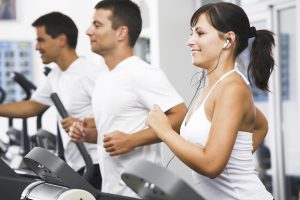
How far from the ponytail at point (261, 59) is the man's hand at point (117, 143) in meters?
0.75

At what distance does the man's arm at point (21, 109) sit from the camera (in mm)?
3774

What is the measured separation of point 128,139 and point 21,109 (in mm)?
Answer: 1274

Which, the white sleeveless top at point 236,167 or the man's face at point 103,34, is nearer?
the white sleeveless top at point 236,167

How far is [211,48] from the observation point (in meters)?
2.06

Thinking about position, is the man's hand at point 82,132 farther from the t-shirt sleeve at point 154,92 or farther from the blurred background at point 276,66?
the blurred background at point 276,66

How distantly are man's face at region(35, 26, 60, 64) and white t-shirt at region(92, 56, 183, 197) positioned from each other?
102 cm

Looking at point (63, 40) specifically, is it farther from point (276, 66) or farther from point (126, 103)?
point (276, 66)

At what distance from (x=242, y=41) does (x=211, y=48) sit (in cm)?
12

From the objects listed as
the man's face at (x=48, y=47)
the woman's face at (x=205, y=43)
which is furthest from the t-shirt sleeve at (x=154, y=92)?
the man's face at (x=48, y=47)

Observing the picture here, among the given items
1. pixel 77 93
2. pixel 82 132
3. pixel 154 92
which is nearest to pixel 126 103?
pixel 154 92

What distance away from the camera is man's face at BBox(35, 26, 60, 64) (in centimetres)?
393

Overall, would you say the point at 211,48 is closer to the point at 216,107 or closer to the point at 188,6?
the point at 216,107

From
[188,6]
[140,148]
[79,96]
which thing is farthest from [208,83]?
[188,6]

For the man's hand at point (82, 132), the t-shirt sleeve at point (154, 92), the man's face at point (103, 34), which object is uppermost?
the man's face at point (103, 34)
